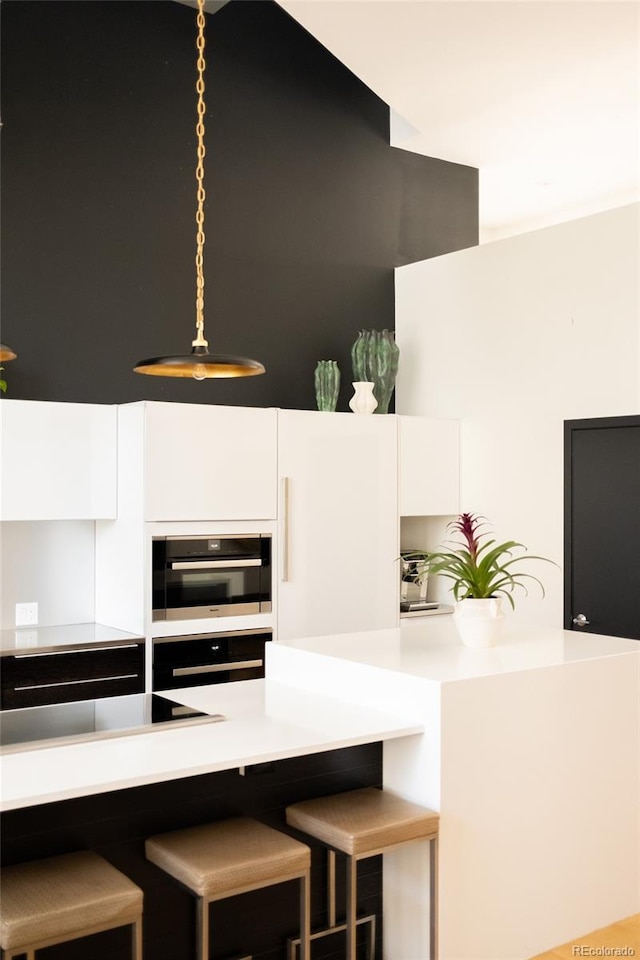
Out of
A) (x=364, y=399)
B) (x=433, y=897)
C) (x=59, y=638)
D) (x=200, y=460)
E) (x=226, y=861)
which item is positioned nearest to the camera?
(x=226, y=861)

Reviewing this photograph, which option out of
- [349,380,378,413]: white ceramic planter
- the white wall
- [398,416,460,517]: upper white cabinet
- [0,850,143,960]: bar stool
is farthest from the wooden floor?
[349,380,378,413]: white ceramic planter

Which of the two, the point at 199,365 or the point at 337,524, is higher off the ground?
the point at 199,365

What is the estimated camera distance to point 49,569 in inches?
183

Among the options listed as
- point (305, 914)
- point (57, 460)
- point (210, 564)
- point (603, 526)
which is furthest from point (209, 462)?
point (305, 914)

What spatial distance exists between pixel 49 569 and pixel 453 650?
216cm

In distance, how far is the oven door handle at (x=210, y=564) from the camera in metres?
4.45

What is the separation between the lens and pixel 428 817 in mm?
2736

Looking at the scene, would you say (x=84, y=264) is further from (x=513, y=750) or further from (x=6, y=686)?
(x=513, y=750)

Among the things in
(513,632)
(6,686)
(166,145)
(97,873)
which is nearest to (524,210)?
(166,145)

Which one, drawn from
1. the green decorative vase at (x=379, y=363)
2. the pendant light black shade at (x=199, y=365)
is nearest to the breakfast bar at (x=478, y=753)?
the pendant light black shade at (x=199, y=365)

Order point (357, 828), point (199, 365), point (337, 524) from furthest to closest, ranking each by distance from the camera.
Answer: point (337, 524) < point (199, 365) < point (357, 828)

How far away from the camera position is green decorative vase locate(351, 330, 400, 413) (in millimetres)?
5512

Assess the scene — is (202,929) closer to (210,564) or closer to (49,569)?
(210,564)

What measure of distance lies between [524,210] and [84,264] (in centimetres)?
331
